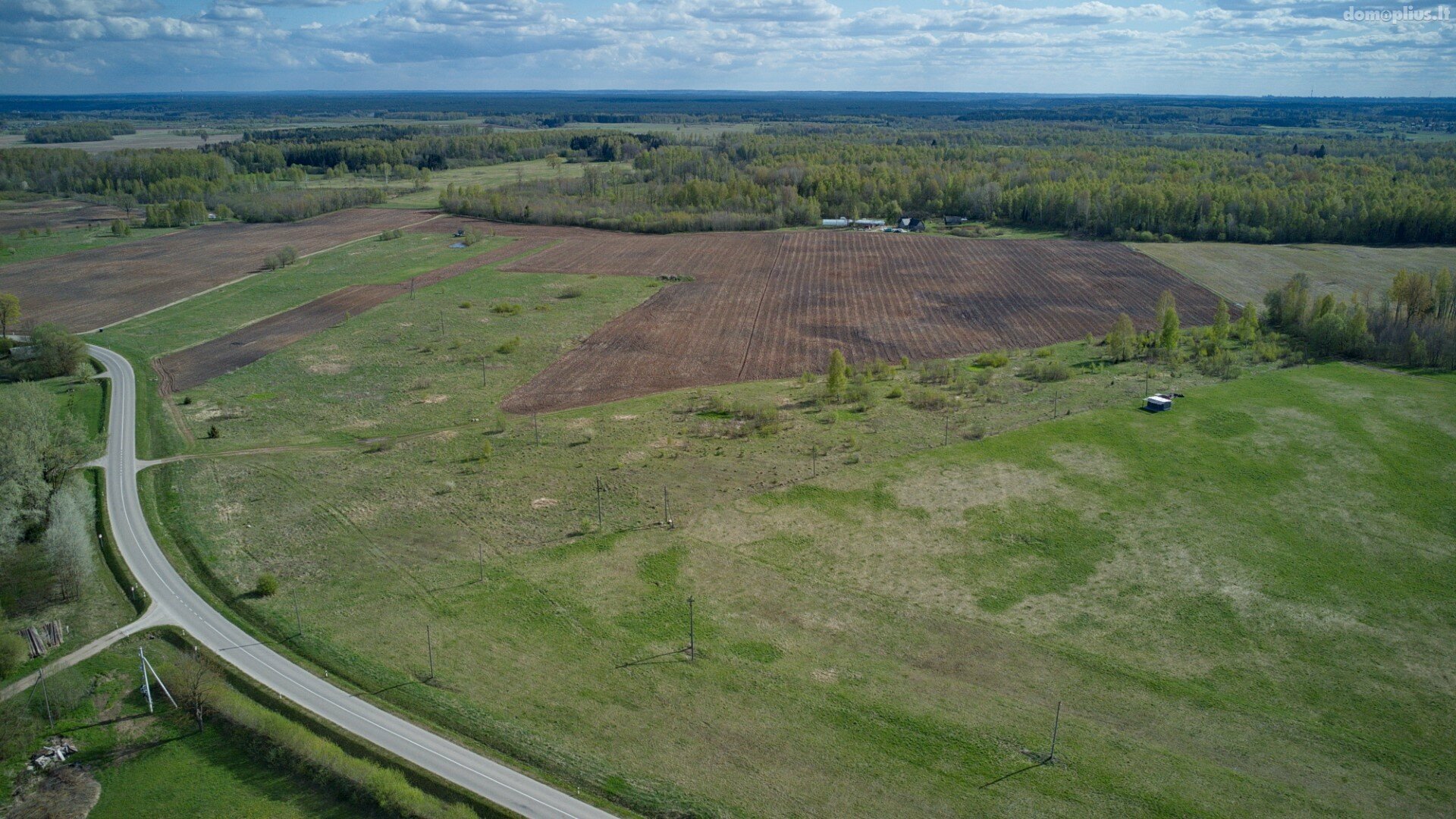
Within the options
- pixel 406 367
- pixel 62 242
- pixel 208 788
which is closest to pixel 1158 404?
pixel 406 367

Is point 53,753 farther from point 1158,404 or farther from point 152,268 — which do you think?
point 152,268

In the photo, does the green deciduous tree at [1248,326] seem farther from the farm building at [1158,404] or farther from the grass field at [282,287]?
the grass field at [282,287]

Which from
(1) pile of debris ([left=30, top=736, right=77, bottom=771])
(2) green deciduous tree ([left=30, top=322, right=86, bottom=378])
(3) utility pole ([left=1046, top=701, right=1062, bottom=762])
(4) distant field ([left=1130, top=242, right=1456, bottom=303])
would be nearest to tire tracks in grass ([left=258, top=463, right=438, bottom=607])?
(1) pile of debris ([left=30, top=736, right=77, bottom=771])

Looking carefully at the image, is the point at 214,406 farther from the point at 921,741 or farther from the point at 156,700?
the point at 921,741

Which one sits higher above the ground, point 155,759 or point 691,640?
point 691,640

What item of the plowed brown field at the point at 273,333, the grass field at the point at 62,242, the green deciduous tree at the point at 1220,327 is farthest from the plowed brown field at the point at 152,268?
the green deciduous tree at the point at 1220,327

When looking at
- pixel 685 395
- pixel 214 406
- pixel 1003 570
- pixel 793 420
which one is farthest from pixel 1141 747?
pixel 214 406

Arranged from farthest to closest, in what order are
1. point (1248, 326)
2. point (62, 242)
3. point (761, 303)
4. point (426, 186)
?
point (426, 186)
point (62, 242)
point (761, 303)
point (1248, 326)
